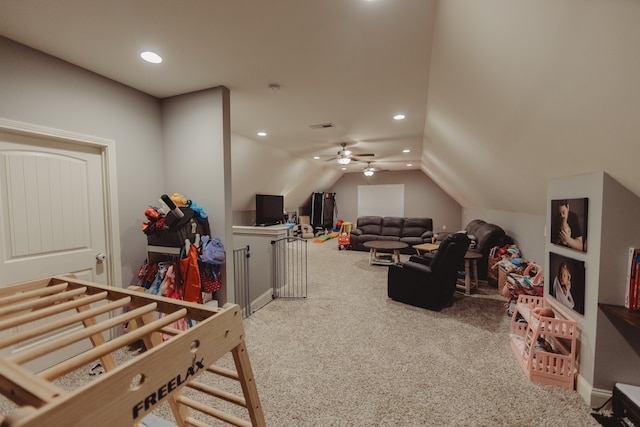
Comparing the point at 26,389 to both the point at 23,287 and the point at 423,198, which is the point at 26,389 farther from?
the point at 423,198

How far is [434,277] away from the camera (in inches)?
132

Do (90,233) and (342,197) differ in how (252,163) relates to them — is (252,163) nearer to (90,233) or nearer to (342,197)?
(90,233)

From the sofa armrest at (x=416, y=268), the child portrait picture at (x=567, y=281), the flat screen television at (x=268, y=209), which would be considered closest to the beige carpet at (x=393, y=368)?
the sofa armrest at (x=416, y=268)

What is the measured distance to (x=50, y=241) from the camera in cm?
221

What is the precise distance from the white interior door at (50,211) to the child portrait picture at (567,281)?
13.2 feet

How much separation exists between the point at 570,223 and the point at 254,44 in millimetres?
2825

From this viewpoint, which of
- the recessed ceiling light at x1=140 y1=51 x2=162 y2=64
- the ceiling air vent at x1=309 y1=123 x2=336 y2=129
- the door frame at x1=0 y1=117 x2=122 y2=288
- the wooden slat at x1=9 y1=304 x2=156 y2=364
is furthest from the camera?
the ceiling air vent at x1=309 y1=123 x2=336 y2=129

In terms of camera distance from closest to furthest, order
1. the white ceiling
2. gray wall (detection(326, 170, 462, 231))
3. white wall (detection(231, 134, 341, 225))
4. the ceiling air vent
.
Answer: the white ceiling < the ceiling air vent < white wall (detection(231, 134, 341, 225)) < gray wall (detection(326, 170, 462, 231))

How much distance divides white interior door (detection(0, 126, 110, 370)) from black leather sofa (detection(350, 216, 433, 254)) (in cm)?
575

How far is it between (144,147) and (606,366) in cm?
433

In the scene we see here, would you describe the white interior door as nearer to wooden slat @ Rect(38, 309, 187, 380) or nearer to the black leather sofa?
wooden slat @ Rect(38, 309, 187, 380)

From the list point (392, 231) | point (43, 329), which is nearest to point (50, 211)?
point (43, 329)

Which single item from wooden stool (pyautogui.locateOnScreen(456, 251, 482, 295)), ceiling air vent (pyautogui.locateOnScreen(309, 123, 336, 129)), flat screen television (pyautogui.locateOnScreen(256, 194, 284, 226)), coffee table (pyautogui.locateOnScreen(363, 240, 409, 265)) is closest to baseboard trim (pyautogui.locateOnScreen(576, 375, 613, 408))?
wooden stool (pyautogui.locateOnScreen(456, 251, 482, 295))

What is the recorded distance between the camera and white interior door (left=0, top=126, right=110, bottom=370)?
6.56 feet
